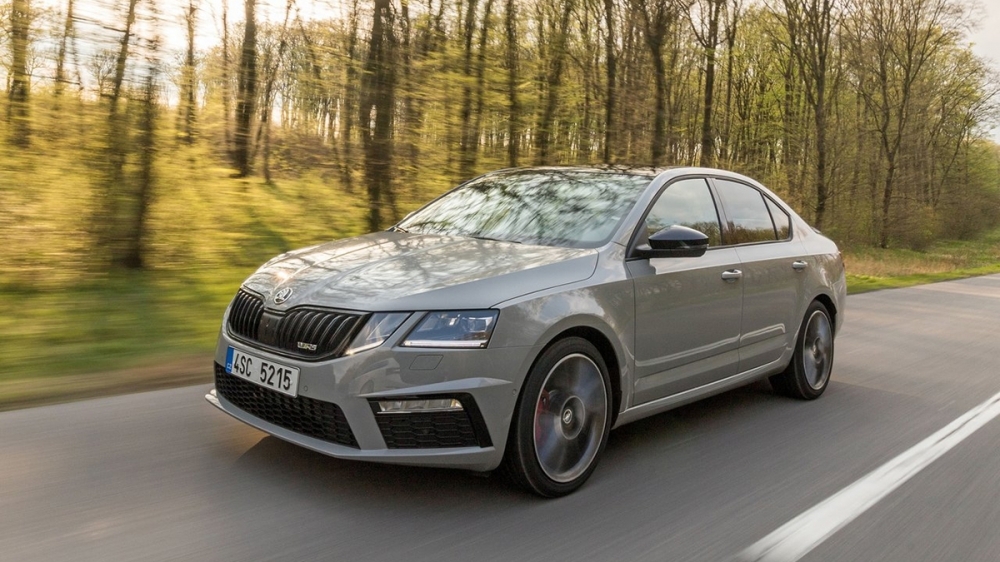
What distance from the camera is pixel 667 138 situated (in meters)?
15.1

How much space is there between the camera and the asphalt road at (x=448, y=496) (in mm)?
3068

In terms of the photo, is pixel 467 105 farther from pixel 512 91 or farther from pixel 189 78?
pixel 189 78

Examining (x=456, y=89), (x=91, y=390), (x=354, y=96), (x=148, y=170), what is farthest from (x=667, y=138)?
(x=91, y=390)

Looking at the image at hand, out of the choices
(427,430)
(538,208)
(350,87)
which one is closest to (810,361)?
(538,208)

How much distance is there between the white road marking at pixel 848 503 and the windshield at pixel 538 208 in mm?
1513

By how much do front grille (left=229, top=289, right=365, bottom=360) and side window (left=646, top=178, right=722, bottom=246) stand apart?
1.71 metres

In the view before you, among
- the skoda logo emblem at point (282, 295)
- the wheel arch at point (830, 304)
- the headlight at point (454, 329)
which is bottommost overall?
the wheel arch at point (830, 304)

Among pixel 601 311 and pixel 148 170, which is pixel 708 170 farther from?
pixel 148 170

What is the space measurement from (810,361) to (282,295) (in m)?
3.73

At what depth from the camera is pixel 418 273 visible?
3611mm

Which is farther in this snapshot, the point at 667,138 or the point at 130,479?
the point at 667,138

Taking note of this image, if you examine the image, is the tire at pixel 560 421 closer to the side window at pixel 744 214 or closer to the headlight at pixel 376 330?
the headlight at pixel 376 330

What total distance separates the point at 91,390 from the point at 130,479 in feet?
5.75

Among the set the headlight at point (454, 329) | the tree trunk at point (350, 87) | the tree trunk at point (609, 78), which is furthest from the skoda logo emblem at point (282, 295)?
the tree trunk at point (609, 78)
